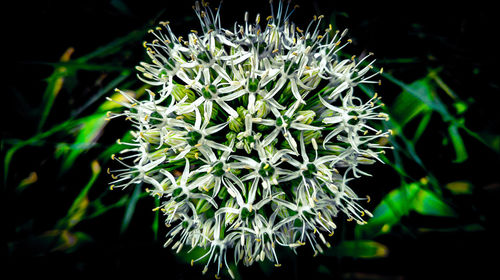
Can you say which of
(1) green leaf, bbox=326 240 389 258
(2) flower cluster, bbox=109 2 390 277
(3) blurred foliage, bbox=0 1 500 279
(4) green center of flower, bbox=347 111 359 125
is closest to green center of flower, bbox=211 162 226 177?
(2) flower cluster, bbox=109 2 390 277

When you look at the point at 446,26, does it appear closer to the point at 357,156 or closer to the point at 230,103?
the point at 357,156

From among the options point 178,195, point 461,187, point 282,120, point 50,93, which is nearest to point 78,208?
point 50,93

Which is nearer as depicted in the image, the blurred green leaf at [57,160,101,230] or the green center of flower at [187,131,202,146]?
the green center of flower at [187,131,202,146]

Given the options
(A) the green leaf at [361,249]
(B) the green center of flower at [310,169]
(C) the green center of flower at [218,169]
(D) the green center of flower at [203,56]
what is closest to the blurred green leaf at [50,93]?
(D) the green center of flower at [203,56]

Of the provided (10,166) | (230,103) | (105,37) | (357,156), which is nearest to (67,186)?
(10,166)

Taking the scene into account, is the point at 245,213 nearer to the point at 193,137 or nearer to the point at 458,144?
the point at 193,137

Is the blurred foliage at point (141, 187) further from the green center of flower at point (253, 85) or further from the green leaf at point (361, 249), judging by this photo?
the green center of flower at point (253, 85)

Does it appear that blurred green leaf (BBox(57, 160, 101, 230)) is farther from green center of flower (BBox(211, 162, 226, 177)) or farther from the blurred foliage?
green center of flower (BBox(211, 162, 226, 177))
